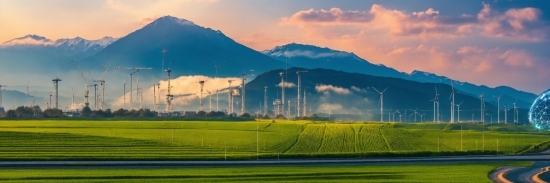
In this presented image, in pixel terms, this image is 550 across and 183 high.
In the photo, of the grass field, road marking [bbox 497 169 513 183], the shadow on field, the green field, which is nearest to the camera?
the grass field

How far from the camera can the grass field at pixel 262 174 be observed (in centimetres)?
6906

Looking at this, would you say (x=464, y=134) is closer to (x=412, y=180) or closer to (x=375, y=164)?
(x=375, y=164)

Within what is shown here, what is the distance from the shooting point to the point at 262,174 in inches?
2938

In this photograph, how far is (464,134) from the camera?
16038 centimetres

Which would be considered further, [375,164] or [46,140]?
[46,140]

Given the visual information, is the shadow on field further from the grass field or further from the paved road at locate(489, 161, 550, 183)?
the paved road at locate(489, 161, 550, 183)

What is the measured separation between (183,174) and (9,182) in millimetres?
16244

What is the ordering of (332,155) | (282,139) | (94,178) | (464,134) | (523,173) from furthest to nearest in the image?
(464,134) < (282,139) < (332,155) < (523,173) < (94,178)

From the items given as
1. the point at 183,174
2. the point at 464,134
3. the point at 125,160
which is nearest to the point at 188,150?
the point at 125,160

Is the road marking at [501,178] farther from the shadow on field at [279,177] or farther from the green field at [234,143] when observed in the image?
the green field at [234,143]

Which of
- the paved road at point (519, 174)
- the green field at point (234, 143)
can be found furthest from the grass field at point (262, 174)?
the green field at point (234, 143)

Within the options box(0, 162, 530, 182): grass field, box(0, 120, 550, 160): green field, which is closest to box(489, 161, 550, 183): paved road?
box(0, 162, 530, 182): grass field

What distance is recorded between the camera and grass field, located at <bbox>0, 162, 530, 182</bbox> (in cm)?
6906

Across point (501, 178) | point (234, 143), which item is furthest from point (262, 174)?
point (234, 143)
